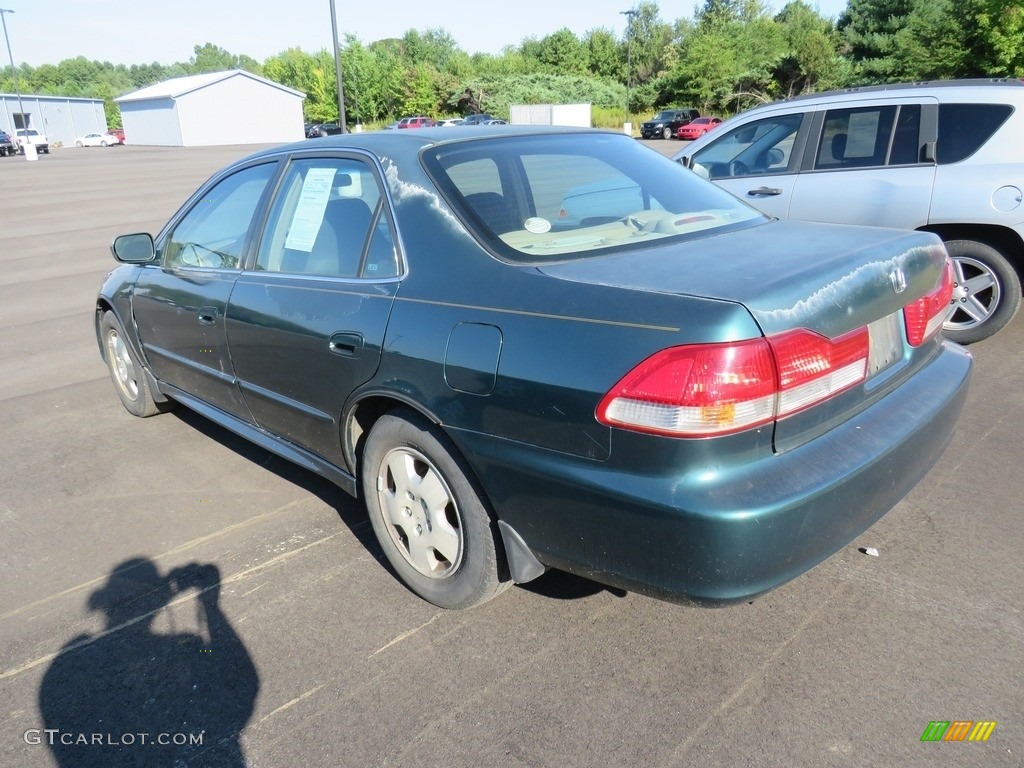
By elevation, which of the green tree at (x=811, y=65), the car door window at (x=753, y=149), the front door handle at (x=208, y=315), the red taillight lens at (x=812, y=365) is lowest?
the front door handle at (x=208, y=315)

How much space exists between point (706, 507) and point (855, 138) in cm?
509

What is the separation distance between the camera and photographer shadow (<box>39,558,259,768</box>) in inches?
93.0

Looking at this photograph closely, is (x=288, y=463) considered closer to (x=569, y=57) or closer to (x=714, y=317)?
(x=714, y=317)

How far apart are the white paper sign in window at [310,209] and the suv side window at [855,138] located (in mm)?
4414

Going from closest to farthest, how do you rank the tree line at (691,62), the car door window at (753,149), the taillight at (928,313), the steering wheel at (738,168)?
the taillight at (928,313)
the car door window at (753,149)
the steering wheel at (738,168)
the tree line at (691,62)

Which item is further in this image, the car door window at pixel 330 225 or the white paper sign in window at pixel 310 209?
the white paper sign in window at pixel 310 209

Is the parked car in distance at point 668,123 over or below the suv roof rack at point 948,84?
below

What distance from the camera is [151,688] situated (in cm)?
261

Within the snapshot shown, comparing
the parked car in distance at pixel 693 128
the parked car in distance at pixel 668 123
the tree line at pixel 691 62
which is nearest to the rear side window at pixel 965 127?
the tree line at pixel 691 62

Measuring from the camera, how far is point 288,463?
4422mm

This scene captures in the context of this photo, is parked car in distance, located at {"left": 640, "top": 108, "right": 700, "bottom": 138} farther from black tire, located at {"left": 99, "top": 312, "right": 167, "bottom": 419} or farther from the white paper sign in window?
the white paper sign in window

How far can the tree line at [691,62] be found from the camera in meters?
36.5

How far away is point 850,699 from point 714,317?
126 cm

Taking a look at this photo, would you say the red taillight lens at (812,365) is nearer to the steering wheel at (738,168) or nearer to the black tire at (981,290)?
the black tire at (981,290)
